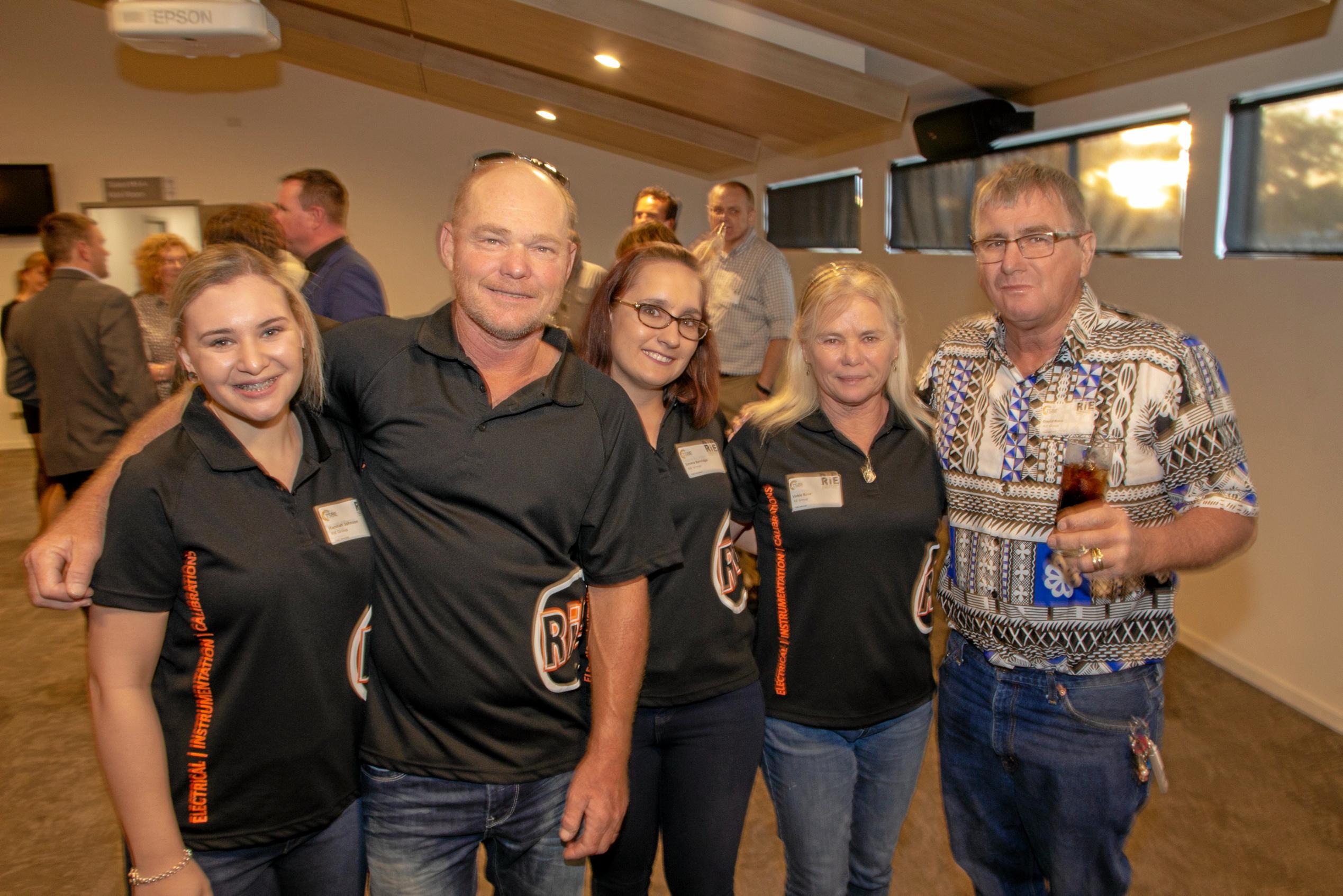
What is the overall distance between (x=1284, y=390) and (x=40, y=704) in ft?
17.9

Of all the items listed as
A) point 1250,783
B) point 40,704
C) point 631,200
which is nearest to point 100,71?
point 631,200

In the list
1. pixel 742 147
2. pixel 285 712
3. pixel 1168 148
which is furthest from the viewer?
pixel 742 147

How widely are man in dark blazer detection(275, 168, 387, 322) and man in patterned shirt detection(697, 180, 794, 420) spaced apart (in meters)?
1.73

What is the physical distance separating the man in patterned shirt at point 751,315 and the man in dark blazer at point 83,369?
2.78 metres

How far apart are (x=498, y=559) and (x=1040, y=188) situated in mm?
1204

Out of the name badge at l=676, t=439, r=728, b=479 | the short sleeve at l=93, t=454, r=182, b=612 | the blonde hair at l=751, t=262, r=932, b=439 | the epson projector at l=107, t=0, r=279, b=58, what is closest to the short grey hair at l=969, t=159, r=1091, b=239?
the blonde hair at l=751, t=262, r=932, b=439

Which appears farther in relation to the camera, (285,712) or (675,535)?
(675,535)

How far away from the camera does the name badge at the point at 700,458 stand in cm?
179

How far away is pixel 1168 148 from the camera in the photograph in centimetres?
433

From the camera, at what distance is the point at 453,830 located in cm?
147

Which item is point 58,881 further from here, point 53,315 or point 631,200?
point 631,200

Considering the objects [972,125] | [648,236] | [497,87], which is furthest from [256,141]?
[648,236]

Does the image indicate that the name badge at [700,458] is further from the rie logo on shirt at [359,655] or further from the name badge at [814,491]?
the rie logo on shirt at [359,655]

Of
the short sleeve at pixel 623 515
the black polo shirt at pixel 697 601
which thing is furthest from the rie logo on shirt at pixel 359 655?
the black polo shirt at pixel 697 601
